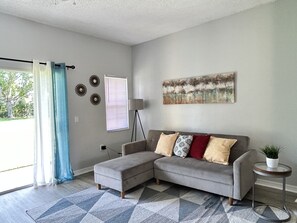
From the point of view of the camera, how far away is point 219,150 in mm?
3021

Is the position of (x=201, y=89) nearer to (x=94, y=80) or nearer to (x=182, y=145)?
(x=182, y=145)

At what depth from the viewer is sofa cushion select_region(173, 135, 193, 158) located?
11.1ft

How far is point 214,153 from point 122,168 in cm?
139

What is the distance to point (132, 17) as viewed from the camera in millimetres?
3395

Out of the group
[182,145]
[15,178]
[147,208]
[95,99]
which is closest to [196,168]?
[182,145]

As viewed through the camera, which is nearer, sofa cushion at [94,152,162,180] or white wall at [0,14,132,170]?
sofa cushion at [94,152,162,180]

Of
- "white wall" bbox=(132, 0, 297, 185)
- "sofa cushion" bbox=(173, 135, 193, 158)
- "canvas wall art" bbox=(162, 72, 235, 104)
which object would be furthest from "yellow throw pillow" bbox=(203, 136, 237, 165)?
"canvas wall art" bbox=(162, 72, 235, 104)

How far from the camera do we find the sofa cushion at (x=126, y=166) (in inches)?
115

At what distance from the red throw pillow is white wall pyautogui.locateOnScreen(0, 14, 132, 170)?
2.02 meters

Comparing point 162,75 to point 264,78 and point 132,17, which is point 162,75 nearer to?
point 132,17

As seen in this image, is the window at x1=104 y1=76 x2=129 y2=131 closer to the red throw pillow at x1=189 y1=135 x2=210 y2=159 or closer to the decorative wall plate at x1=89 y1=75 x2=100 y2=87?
the decorative wall plate at x1=89 y1=75 x2=100 y2=87

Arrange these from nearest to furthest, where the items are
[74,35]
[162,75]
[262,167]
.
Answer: [262,167], [74,35], [162,75]

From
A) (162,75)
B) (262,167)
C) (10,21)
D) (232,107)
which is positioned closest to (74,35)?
(10,21)

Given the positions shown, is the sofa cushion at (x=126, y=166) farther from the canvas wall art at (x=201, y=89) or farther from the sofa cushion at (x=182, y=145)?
the canvas wall art at (x=201, y=89)
